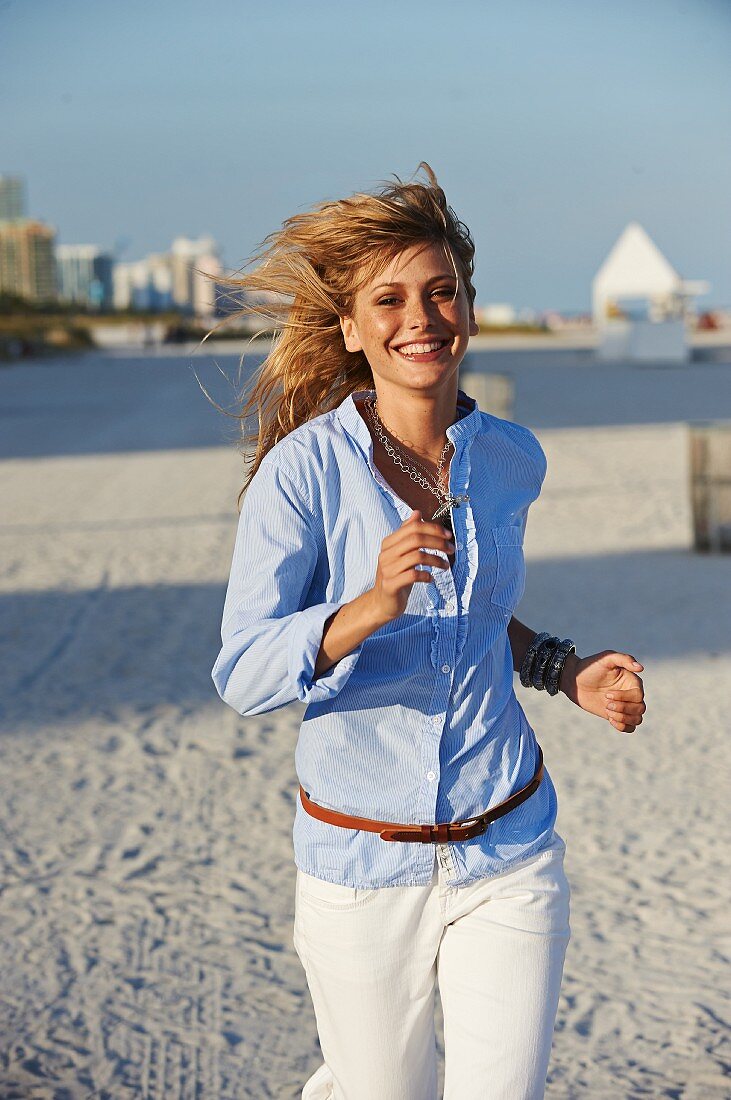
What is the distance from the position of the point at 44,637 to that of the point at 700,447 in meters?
4.97

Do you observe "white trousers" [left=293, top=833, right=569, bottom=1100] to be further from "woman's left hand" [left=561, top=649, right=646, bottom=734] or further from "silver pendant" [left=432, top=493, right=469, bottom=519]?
"silver pendant" [left=432, top=493, right=469, bottom=519]

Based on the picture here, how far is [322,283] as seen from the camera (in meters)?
2.29

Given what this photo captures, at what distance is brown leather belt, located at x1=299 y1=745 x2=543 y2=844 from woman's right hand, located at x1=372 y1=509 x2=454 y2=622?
44cm

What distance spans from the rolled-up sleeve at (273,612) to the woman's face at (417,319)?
264 mm

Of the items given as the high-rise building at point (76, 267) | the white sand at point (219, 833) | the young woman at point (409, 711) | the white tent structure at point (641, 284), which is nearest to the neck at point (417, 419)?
the young woman at point (409, 711)

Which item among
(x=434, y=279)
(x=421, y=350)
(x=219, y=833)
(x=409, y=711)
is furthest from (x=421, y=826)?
(x=219, y=833)

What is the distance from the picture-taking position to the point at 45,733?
→ 19.2 feet

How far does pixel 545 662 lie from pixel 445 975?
0.60 metres

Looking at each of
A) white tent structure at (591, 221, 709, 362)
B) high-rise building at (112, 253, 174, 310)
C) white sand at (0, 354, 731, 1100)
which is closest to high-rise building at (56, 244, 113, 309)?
high-rise building at (112, 253, 174, 310)

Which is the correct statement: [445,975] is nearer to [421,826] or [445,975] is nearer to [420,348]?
[421,826]

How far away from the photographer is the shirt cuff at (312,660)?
1899mm

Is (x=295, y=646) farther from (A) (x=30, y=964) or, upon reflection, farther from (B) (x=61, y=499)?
(B) (x=61, y=499)

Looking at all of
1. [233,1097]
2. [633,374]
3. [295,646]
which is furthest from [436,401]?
[633,374]

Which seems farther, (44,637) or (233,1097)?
(44,637)
